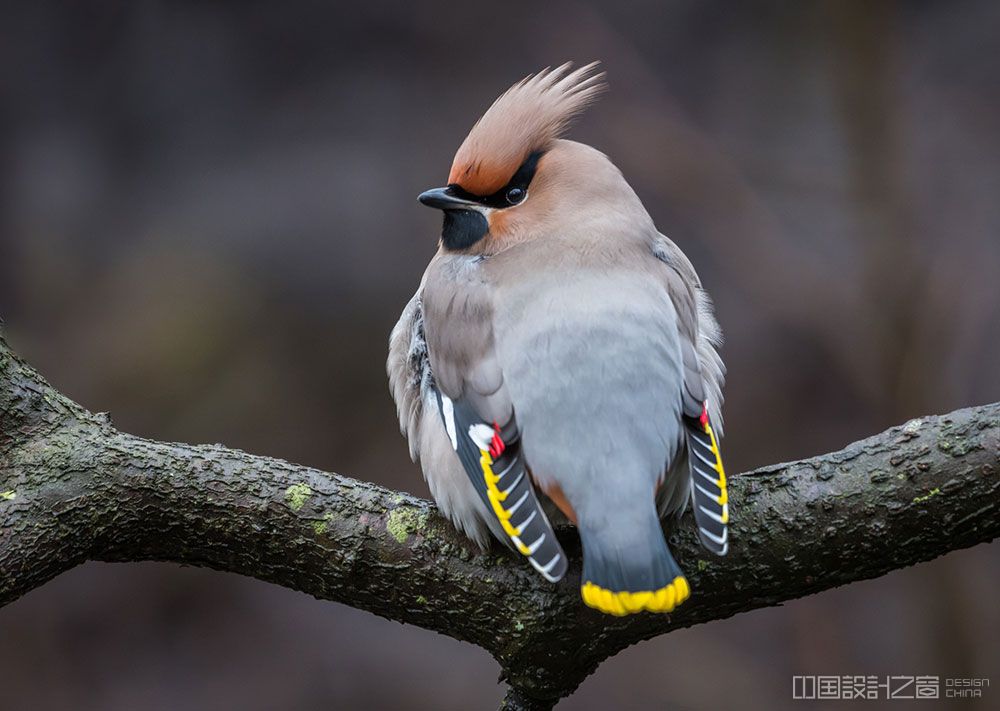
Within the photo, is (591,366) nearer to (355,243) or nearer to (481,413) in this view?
(481,413)

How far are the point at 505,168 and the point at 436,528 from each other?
105 centimetres

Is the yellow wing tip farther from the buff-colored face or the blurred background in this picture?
the blurred background

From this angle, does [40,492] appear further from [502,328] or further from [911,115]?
[911,115]

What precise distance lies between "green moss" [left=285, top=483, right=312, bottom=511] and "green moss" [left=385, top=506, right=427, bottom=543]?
208 mm

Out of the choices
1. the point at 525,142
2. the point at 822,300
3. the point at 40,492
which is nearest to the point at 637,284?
the point at 525,142

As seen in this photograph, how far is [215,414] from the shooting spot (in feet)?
22.2

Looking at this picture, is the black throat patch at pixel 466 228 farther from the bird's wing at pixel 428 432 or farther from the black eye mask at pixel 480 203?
the bird's wing at pixel 428 432

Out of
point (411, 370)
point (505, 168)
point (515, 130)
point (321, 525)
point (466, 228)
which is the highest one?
point (515, 130)

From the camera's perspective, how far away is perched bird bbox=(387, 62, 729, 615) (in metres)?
2.52

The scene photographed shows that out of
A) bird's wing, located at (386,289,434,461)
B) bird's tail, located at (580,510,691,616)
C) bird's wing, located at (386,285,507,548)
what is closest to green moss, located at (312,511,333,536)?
bird's wing, located at (386,285,507,548)

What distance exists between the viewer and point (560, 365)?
2.74m

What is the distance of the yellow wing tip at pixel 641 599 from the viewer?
236 centimetres

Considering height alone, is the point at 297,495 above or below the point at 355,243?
below

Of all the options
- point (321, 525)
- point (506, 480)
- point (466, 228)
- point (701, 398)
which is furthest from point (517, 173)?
point (321, 525)
